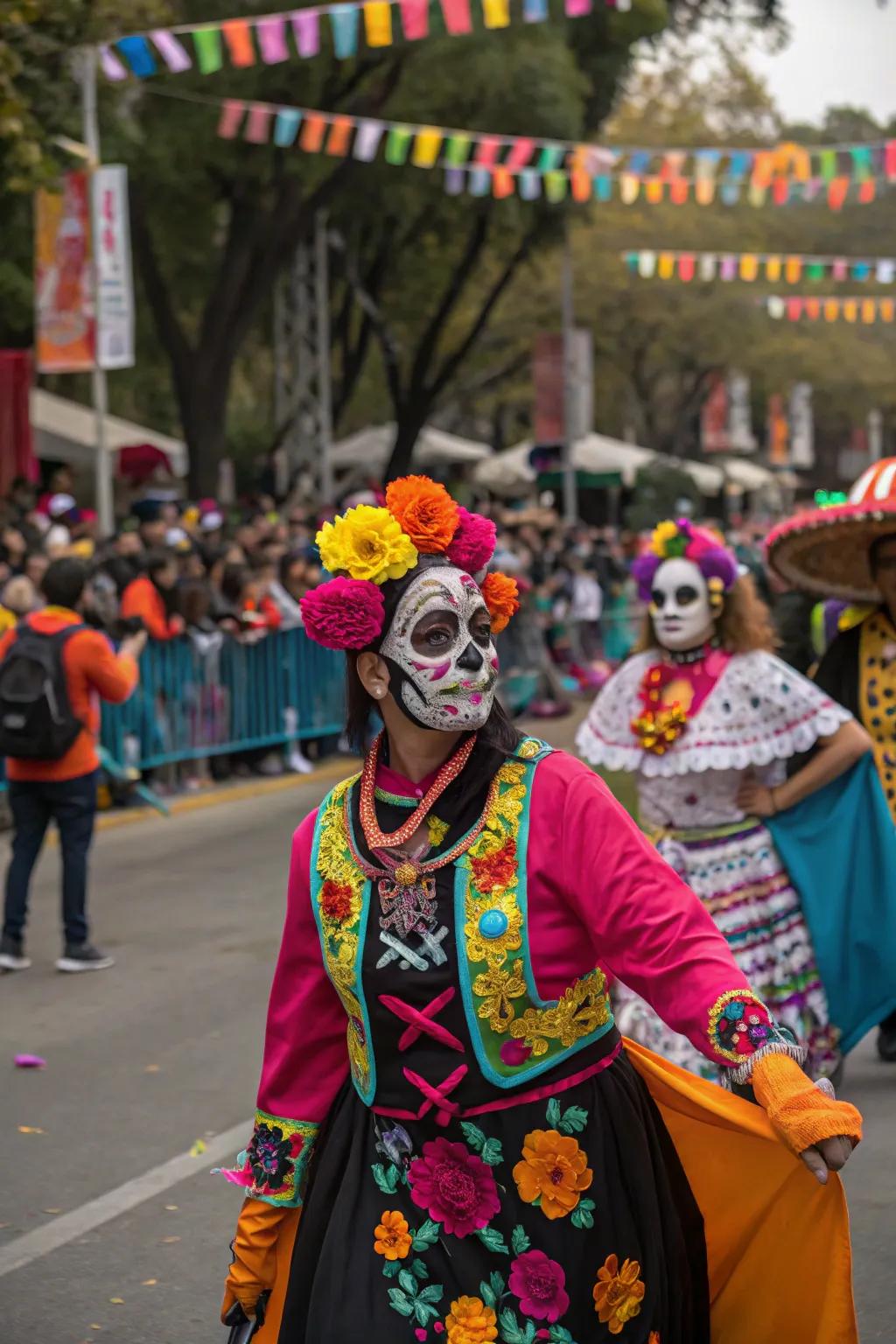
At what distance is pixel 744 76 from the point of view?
4559 cm

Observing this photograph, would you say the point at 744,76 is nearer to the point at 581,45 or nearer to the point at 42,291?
the point at 581,45

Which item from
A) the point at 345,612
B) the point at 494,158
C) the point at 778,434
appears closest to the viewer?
the point at 345,612

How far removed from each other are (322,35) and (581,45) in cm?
707

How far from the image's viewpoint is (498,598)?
351cm

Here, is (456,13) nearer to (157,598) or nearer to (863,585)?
(157,598)

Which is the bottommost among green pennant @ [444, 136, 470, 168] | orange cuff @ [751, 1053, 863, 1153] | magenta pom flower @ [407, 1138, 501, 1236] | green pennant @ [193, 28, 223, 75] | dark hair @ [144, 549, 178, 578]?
magenta pom flower @ [407, 1138, 501, 1236]

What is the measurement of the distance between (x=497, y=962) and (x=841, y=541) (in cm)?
411

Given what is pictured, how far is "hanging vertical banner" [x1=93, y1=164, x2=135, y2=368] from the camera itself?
1655 centimetres

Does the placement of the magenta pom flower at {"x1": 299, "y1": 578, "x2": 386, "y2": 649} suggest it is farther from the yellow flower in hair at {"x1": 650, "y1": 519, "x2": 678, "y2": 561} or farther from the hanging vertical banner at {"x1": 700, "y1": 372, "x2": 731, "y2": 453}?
the hanging vertical banner at {"x1": 700, "y1": 372, "x2": 731, "y2": 453}

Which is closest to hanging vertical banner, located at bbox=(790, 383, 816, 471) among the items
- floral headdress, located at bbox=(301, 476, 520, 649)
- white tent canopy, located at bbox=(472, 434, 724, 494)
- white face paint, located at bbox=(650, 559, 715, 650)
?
white tent canopy, located at bbox=(472, 434, 724, 494)

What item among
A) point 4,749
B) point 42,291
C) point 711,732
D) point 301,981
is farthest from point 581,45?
point 301,981

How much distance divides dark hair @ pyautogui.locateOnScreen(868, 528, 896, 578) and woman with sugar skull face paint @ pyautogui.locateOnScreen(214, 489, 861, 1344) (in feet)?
12.1

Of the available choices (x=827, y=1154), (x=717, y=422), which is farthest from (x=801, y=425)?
(x=827, y=1154)

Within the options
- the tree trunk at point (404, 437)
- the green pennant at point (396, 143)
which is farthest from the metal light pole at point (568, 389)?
the green pennant at point (396, 143)
